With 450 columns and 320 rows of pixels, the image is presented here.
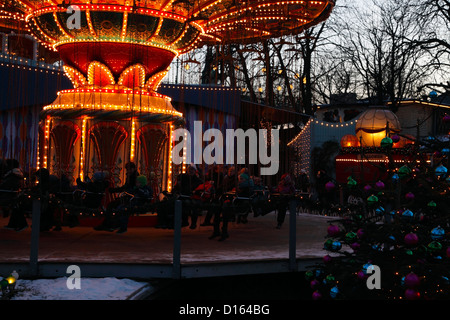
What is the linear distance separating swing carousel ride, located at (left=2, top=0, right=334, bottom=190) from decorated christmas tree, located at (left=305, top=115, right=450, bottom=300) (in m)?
7.63

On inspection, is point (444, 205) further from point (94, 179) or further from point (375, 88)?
point (375, 88)

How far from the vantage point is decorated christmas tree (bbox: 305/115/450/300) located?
6199 mm

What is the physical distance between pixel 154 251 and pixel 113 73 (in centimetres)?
568

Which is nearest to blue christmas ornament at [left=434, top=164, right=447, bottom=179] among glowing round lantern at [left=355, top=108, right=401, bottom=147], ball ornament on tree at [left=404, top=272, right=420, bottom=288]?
ball ornament on tree at [left=404, top=272, right=420, bottom=288]

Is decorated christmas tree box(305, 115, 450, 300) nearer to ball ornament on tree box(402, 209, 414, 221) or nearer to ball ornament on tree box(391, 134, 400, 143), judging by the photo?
ball ornament on tree box(402, 209, 414, 221)

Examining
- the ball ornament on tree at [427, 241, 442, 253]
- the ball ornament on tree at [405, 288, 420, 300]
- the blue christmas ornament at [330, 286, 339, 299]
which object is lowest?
the blue christmas ornament at [330, 286, 339, 299]

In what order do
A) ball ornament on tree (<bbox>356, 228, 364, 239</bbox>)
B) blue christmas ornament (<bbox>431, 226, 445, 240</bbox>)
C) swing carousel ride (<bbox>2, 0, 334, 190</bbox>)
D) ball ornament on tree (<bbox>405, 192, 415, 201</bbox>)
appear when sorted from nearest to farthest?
blue christmas ornament (<bbox>431, 226, 445, 240</bbox>), ball ornament on tree (<bbox>356, 228, 364, 239</bbox>), ball ornament on tree (<bbox>405, 192, 415, 201</bbox>), swing carousel ride (<bbox>2, 0, 334, 190</bbox>)

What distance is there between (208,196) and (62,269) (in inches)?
213

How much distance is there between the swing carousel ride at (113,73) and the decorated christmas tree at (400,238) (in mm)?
7625

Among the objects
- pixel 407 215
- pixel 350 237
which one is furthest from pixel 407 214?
pixel 350 237

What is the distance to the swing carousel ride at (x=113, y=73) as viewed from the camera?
1407 cm

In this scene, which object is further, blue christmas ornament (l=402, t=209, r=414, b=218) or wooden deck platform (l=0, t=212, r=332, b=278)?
wooden deck platform (l=0, t=212, r=332, b=278)

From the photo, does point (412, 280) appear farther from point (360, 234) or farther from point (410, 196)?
point (410, 196)
